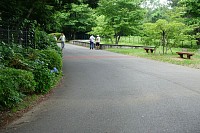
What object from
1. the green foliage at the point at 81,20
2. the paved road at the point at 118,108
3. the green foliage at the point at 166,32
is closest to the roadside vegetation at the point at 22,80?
the paved road at the point at 118,108

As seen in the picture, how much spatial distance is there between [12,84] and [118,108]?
8.10ft

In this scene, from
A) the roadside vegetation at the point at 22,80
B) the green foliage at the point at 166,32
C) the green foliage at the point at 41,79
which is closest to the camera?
the roadside vegetation at the point at 22,80

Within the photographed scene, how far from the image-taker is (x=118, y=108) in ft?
21.3

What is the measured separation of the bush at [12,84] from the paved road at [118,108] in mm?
460

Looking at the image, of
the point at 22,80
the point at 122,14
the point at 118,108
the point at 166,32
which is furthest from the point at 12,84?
the point at 122,14

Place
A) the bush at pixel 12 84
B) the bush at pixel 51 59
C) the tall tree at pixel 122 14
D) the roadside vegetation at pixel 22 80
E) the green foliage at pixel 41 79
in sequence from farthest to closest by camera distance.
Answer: the tall tree at pixel 122 14
the bush at pixel 51 59
the green foliage at pixel 41 79
the roadside vegetation at pixel 22 80
the bush at pixel 12 84

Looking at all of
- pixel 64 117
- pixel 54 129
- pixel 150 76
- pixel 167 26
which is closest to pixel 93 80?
pixel 150 76

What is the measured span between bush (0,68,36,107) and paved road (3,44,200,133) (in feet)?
1.51

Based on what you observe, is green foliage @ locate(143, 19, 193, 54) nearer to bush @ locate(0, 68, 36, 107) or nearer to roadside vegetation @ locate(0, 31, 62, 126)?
roadside vegetation @ locate(0, 31, 62, 126)

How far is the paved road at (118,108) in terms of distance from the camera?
5.17 m

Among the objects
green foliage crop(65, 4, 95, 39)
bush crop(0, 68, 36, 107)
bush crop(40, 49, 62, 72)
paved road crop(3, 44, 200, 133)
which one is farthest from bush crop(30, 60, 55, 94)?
green foliage crop(65, 4, 95, 39)

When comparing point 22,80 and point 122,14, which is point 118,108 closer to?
point 22,80

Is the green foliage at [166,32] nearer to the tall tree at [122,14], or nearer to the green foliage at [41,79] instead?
the tall tree at [122,14]

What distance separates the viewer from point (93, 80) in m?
10.4
